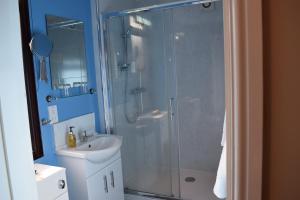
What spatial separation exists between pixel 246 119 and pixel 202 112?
2528 millimetres

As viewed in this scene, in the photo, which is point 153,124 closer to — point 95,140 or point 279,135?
point 95,140

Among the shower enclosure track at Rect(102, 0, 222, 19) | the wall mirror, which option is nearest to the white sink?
the wall mirror

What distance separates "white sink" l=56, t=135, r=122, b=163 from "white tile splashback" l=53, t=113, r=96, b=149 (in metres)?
0.10

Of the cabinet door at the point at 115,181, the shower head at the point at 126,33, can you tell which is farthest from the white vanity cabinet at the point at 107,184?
the shower head at the point at 126,33

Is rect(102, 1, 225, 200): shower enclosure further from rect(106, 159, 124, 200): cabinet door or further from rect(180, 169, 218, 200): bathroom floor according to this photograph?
rect(106, 159, 124, 200): cabinet door

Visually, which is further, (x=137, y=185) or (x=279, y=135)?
(x=137, y=185)

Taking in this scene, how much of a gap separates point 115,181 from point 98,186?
0.88 feet

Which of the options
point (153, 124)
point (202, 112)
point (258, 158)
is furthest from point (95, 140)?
point (258, 158)

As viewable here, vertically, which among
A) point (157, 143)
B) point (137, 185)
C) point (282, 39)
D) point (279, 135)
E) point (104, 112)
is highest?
point (282, 39)

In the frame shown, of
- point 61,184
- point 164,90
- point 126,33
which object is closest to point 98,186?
point 61,184

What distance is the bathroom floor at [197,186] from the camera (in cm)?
263

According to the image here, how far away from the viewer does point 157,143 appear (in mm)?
3016

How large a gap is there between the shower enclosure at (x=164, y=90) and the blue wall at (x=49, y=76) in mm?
194

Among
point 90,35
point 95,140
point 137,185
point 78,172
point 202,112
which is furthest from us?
point 202,112
